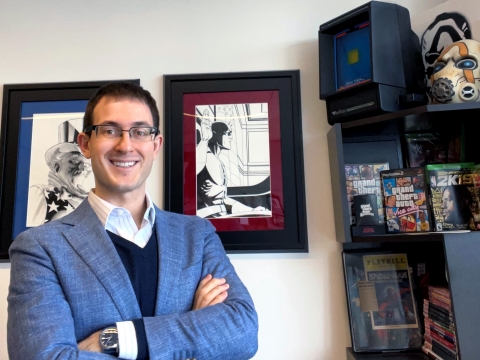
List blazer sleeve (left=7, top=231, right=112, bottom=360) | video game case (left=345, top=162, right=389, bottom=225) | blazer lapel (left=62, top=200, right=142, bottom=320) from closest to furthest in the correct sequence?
blazer sleeve (left=7, top=231, right=112, bottom=360), blazer lapel (left=62, top=200, right=142, bottom=320), video game case (left=345, top=162, right=389, bottom=225)

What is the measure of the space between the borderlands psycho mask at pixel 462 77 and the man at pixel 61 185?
4.60 feet

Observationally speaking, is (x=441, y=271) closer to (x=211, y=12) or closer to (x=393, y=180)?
(x=393, y=180)

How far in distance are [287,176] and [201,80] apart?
0.56 metres

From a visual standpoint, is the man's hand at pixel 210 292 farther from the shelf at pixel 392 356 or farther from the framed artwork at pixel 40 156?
the framed artwork at pixel 40 156

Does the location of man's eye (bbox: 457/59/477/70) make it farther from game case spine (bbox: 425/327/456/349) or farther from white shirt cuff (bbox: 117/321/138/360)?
white shirt cuff (bbox: 117/321/138/360)

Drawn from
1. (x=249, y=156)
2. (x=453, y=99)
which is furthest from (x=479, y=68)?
(x=249, y=156)

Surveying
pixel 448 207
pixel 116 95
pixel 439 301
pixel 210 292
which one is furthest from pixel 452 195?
pixel 116 95

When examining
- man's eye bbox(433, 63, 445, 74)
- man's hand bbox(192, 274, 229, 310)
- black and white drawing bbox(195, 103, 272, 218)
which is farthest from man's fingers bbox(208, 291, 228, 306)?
man's eye bbox(433, 63, 445, 74)

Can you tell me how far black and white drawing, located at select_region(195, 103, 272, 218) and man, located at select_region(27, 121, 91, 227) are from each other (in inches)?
20.1

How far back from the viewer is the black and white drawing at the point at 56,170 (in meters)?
1.56

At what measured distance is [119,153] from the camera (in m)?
1.09

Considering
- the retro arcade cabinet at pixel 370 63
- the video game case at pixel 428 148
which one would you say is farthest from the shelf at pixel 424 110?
the video game case at pixel 428 148

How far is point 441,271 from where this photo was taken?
1.42 m

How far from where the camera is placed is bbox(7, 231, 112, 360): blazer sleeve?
2.79 ft
